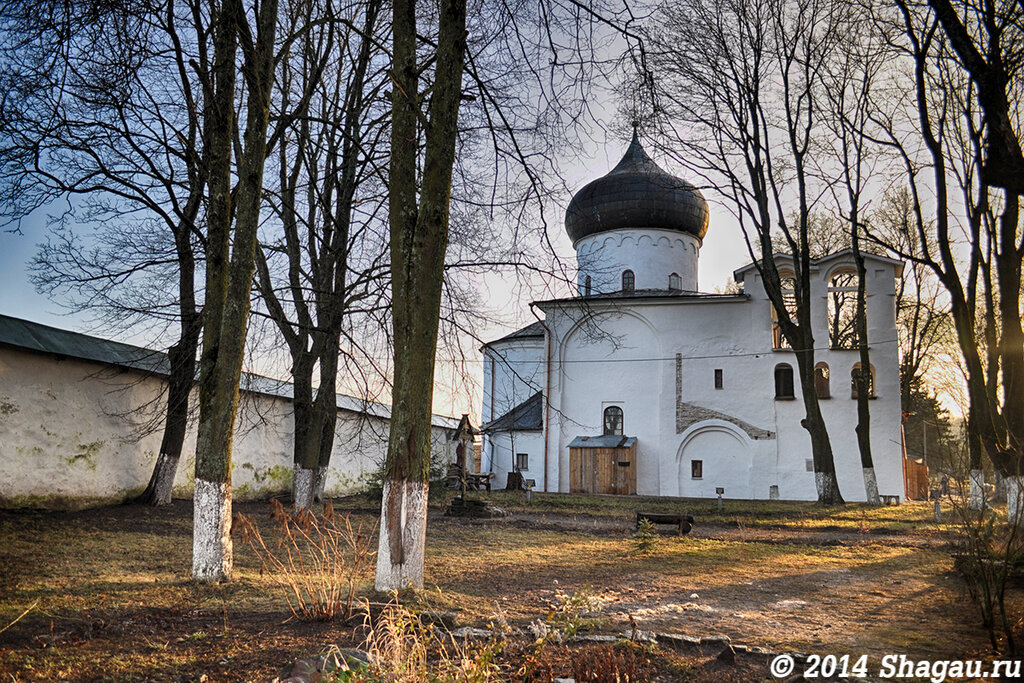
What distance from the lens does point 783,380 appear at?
27641 mm

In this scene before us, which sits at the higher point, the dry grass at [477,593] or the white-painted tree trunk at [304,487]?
the white-painted tree trunk at [304,487]

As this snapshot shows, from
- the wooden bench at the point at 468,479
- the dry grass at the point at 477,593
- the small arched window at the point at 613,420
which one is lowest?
the dry grass at the point at 477,593

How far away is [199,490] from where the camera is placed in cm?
757

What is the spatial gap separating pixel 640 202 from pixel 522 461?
12146mm

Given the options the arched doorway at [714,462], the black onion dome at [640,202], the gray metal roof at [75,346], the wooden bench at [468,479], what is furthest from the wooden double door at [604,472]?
the gray metal roof at [75,346]

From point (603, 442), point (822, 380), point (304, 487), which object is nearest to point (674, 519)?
point (304, 487)

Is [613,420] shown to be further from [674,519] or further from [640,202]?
[674,519]

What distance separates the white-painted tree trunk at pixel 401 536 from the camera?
270 inches

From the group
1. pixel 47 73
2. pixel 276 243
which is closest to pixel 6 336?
pixel 276 243

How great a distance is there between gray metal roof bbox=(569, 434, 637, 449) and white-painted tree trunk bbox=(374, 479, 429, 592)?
2154 centimetres

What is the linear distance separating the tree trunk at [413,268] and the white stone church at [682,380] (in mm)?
17231

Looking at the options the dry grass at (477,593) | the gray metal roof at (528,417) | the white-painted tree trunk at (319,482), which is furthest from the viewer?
the gray metal roof at (528,417)

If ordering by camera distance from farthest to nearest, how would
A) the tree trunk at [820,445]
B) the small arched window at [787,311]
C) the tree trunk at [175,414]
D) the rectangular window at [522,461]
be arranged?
the rectangular window at [522,461]
the small arched window at [787,311]
the tree trunk at [820,445]
the tree trunk at [175,414]

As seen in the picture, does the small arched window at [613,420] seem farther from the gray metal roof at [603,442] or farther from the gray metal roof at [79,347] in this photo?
the gray metal roof at [79,347]
